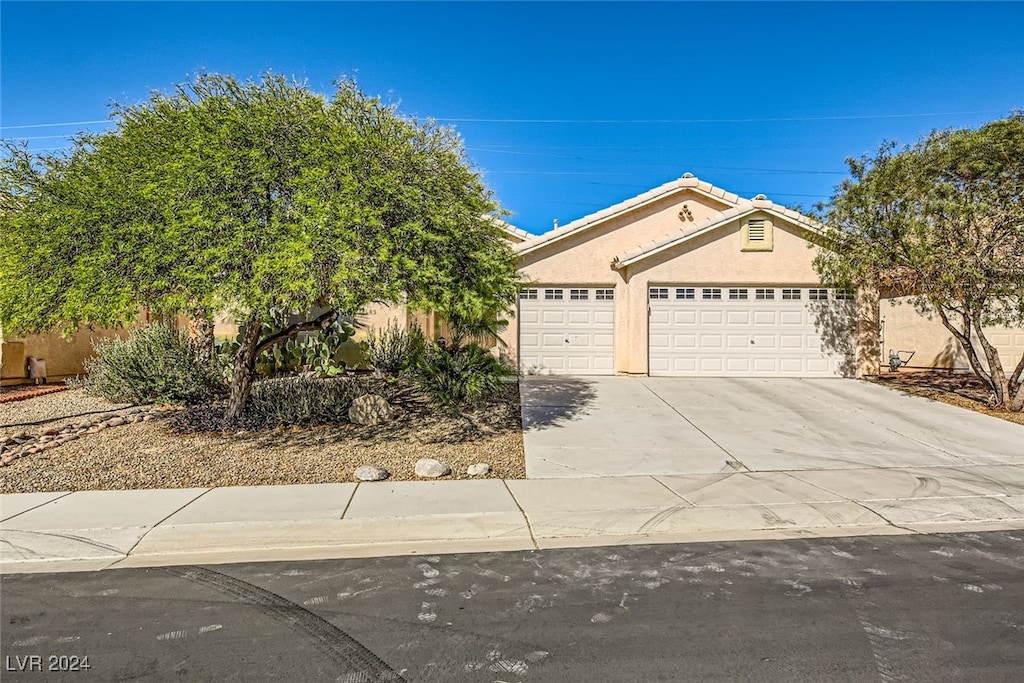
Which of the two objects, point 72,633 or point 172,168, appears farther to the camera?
point 172,168

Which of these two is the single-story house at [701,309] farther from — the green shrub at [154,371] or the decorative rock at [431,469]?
the decorative rock at [431,469]

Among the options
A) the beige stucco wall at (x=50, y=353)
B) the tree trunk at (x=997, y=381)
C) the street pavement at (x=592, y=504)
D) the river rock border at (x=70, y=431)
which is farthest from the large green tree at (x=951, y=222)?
the beige stucco wall at (x=50, y=353)

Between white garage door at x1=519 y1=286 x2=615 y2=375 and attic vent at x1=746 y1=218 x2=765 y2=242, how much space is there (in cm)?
365

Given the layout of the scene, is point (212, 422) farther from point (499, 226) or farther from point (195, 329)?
point (499, 226)

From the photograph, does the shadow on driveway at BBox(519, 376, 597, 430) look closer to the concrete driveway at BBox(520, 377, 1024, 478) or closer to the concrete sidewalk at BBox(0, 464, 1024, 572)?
the concrete driveway at BBox(520, 377, 1024, 478)

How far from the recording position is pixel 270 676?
330cm

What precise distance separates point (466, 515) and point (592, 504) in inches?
52.2

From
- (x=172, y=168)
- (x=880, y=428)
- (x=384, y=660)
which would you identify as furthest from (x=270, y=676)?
(x=880, y=428)

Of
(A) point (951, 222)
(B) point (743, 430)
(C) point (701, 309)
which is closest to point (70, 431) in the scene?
(B) point (743, 430)

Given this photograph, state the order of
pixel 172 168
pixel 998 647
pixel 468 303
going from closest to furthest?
pixel 998 647 → pixel 172 168 → pixel 468 303

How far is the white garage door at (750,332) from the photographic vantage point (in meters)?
15.2

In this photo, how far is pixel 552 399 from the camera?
12.5 meters

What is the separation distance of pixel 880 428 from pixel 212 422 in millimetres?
10955

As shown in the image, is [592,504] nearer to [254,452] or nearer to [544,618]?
[544,618]
